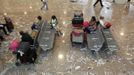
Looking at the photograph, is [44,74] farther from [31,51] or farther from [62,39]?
[62,39]

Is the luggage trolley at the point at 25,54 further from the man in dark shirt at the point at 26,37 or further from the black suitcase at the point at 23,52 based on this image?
the man in dark shirt at the point at 26,37

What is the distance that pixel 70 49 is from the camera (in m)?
7.98

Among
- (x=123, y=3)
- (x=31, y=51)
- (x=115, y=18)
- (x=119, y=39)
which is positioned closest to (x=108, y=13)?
(x=115, y=18)

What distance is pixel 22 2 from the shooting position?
496 inches

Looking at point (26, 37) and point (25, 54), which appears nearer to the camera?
point (25, 54)

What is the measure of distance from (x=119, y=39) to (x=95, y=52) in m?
1.59

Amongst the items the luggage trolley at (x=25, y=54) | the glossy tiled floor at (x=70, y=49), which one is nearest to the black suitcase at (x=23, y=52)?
the luggage trolley at (x=25, y=54)

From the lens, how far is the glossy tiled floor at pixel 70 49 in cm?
692

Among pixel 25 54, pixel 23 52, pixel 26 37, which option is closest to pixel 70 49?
pixel 26 37

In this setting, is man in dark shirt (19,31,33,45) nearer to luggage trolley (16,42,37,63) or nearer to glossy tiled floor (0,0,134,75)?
luggage trolley (16,42,37,63)

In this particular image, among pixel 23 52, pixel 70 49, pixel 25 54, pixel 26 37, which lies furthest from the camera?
pixel 70 49

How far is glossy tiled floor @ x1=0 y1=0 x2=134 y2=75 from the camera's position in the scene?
6918 mm

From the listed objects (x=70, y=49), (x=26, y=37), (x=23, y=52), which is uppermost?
(x=26, y=37)

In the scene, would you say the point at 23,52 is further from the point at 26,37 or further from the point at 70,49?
the point at 70,49
